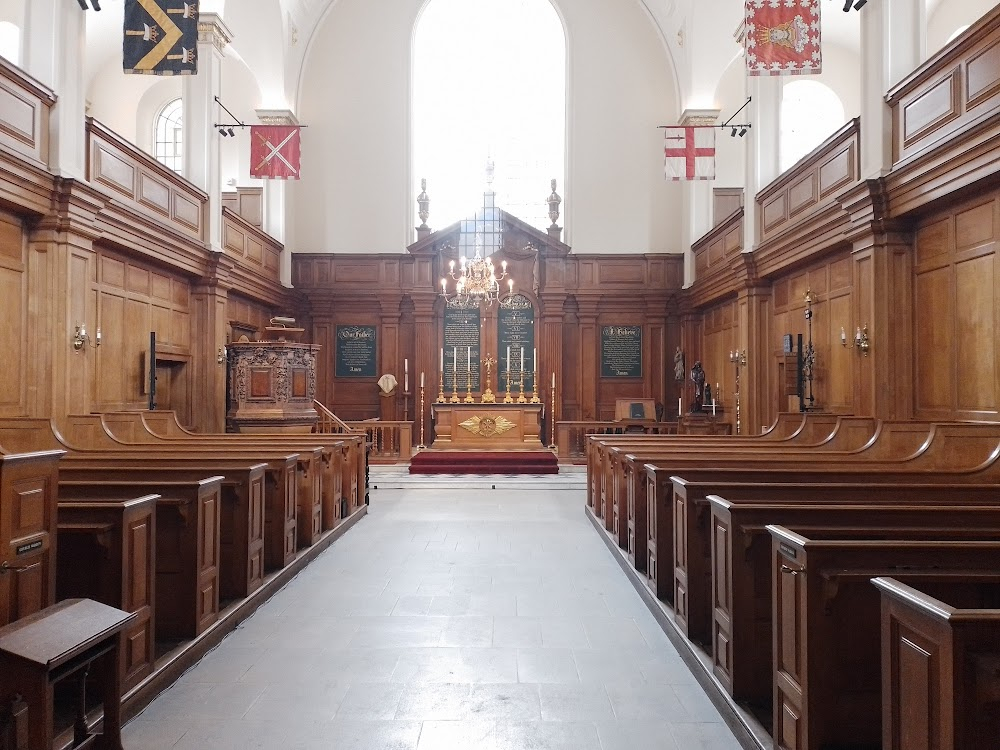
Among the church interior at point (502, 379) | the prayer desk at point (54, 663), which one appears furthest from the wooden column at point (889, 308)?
the prayer desk at point (54, 663)

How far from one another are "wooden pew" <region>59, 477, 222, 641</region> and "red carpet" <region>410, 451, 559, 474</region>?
7.87m

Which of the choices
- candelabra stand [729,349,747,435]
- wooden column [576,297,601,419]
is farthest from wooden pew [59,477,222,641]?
wooden column [576,297,601,419]

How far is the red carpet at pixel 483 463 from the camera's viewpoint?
11648 mm

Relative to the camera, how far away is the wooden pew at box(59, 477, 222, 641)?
3.70 metres

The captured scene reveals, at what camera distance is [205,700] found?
Answer: 3197mm

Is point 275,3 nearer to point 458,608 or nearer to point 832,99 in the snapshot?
point 832,99

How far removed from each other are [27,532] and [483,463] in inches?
366

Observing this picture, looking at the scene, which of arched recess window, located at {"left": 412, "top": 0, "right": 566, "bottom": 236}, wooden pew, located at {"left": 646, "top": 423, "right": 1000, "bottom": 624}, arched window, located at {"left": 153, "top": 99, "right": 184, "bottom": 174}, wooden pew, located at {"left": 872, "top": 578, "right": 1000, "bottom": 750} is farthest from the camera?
arched recess window, located at {"left": 412, "top": 0, "right": 566, "bottom": 236}

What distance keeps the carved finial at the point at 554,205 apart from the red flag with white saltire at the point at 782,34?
743 centimetres

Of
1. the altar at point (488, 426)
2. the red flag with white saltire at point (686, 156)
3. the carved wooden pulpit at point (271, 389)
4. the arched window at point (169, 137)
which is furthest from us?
the arched window at point (169, 137)

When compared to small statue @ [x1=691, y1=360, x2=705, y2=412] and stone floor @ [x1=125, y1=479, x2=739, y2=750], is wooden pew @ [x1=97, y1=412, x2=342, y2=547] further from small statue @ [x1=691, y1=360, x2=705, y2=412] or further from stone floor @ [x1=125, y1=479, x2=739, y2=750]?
small statue @ [x1=691, y1=360, x2=705, y2=412]

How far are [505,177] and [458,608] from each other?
44.3 feet

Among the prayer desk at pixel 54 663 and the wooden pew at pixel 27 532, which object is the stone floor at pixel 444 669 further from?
the wooden pew at pixel 27 532

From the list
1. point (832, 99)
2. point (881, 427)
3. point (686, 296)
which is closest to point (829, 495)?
point (881, 427)
